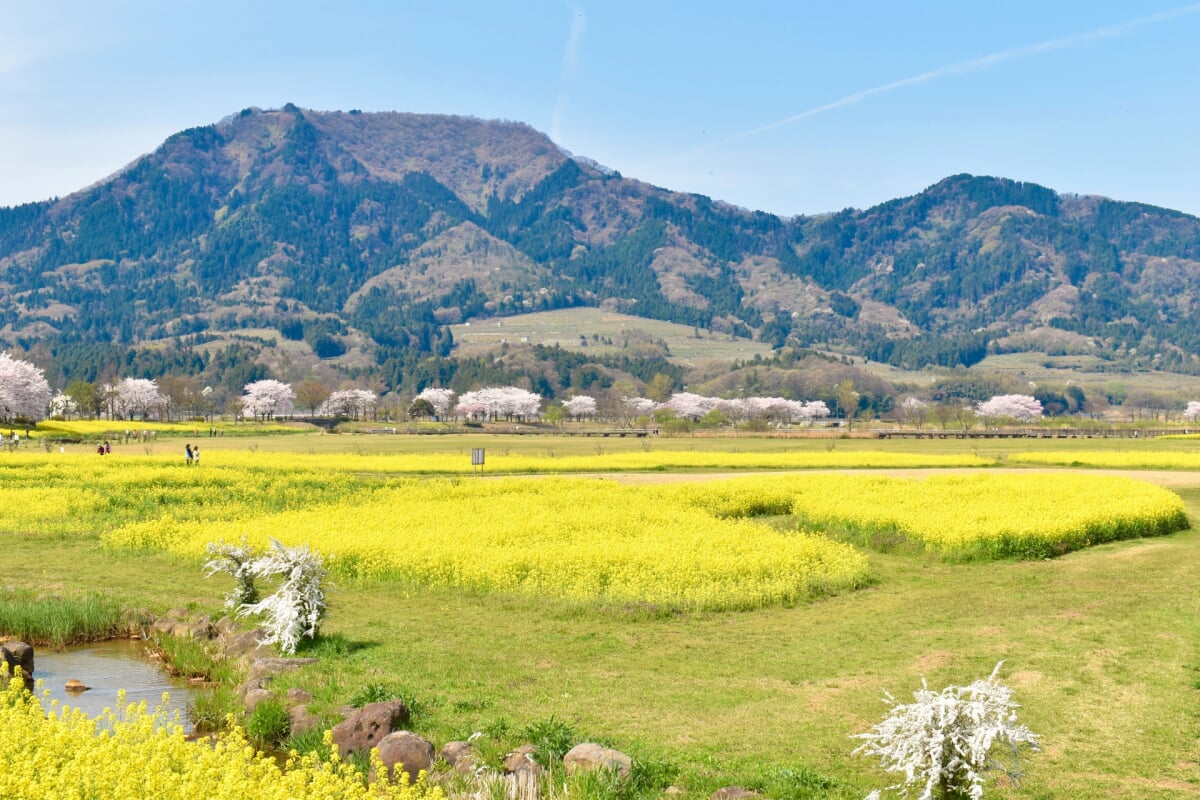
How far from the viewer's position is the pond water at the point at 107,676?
1730 centimetres

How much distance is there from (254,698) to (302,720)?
1.43 m

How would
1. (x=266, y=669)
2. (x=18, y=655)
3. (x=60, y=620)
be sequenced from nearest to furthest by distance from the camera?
(x=266, y=669) → (x=18, y=655) → (x=60, y=620)

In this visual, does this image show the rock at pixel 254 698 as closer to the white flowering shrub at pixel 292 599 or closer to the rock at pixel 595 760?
the white flowering shrub at pixel 292 599

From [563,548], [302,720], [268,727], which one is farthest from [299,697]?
[563,548]

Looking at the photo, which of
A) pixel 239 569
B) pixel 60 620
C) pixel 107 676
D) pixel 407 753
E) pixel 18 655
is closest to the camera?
pixel 407 753

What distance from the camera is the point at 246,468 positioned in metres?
60.1

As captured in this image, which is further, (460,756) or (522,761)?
(460,756)

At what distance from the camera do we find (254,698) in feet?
50.8

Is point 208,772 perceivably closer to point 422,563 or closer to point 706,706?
point 706,706

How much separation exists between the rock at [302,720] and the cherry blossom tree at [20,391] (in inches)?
5619

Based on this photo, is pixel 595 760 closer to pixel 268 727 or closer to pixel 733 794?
pixel 733 794

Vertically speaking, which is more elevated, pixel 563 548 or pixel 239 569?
pixel 239 569

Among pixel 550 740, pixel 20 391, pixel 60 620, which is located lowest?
pixel 60 620

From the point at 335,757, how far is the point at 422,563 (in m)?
17.1
